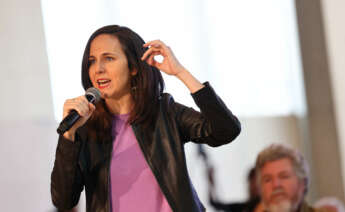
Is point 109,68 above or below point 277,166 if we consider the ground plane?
above

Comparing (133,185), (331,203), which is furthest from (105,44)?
(331,203)

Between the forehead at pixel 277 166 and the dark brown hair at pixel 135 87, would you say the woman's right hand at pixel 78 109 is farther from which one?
the forehead at pixel 277 166

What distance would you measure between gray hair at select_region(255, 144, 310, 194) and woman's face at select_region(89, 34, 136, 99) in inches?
63.7

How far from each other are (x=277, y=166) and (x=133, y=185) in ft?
5.60

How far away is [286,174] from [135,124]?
5.38 ft

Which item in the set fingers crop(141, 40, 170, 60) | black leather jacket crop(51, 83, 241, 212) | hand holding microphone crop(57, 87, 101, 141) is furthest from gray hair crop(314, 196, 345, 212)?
hand holding microphone crop(57, 87, 101, 141)

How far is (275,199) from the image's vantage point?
3.11 metres

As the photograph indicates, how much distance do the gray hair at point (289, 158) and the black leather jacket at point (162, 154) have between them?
1531 mm

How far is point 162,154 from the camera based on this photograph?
1548 mm

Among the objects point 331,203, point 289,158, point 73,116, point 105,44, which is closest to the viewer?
point 73,116

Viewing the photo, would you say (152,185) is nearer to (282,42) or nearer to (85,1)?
(85,1)

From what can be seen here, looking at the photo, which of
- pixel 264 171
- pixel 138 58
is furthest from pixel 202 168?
pixel 138 58

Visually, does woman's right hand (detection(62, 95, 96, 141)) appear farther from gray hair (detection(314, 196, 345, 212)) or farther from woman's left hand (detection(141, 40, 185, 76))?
gray hair (detection(314, 196, 345, 212))

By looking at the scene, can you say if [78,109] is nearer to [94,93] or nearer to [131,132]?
[94,93]
